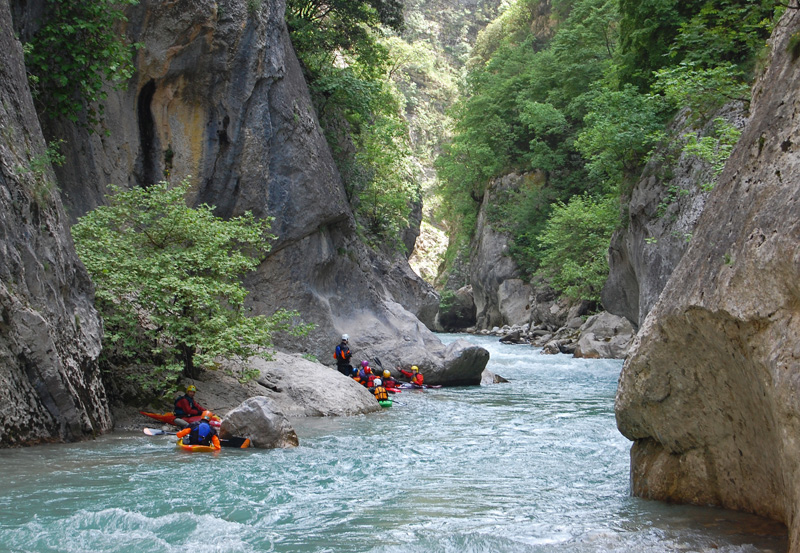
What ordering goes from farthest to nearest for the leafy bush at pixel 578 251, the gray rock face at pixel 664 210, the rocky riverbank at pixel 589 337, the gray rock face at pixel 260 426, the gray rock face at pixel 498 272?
the gray rock face at pixel 498 272
the leafy bush at pixel 578 251
the rocky riverbank at pixel 589 337
the gray rock face at pixel 664 210
the gray rock face at pixel 260 426

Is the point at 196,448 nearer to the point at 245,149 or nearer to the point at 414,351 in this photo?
the point at 245,149

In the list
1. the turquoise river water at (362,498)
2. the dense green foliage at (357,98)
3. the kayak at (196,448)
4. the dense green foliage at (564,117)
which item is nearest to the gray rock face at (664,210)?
the dense green foliage at (564,117)

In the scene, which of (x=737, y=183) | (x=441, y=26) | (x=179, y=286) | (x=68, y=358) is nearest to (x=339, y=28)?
(x=179, y=286)

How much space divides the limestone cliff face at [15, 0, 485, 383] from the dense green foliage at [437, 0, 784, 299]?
855cm

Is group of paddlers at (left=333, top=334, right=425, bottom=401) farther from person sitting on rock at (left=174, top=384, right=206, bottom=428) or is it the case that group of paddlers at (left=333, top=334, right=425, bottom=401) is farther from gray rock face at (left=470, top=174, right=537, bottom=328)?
gray rock face at (left=470, top=174, right=537, bottom=328)

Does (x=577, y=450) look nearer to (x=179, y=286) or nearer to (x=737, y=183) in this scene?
(x=737, y=183)

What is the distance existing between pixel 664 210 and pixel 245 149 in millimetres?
10629

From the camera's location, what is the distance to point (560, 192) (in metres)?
39.8

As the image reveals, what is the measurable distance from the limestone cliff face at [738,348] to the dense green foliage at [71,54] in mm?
10978

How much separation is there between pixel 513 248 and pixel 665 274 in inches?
981

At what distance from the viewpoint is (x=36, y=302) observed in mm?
8836

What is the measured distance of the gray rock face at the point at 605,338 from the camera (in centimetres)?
2611

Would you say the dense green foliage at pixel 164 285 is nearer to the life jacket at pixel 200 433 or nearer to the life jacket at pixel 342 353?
the life jacket at pixel 200 433

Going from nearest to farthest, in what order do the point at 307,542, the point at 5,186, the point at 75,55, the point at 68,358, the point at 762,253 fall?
the point at 762,253 < the point at 307,542 < the point at 5,186 < the point at 68,358 < the point at 75,55
